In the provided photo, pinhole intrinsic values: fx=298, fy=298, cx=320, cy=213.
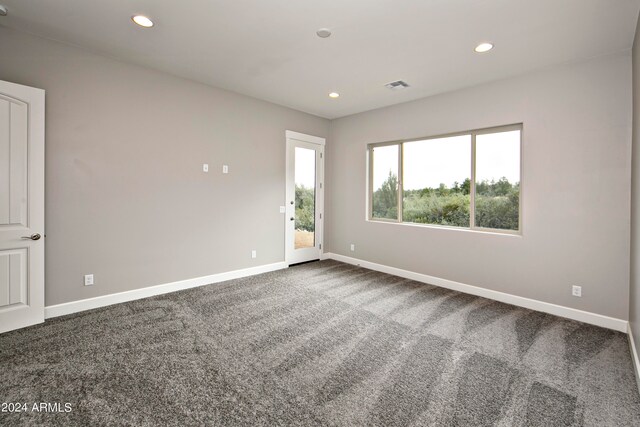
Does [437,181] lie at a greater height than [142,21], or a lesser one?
lesser

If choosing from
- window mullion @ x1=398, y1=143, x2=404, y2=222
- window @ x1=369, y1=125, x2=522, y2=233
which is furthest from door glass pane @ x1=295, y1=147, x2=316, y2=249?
window mullion @ x1=398, y1=143, x2=404, y2=222

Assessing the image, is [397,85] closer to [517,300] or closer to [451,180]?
[451,180]

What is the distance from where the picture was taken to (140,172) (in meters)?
3.67

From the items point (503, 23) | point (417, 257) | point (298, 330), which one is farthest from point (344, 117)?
point (298, 330)

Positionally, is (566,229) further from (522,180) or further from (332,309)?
(332,309)

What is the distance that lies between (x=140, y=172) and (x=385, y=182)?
12.3 feet

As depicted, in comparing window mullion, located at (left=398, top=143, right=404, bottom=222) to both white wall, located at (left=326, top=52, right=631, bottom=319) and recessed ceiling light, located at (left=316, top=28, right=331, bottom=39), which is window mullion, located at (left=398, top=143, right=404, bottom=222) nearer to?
white wall, located at (left=326, top=52, right=631, bottom=319)

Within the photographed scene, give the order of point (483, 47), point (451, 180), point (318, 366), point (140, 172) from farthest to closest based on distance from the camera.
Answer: point (451, 180)
point (140, 172)
point (483, 47)
point (318, 366)

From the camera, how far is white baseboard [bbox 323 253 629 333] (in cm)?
309

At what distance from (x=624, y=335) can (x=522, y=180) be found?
6.00 ft

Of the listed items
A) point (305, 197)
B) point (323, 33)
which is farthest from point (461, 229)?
point (323, 33)

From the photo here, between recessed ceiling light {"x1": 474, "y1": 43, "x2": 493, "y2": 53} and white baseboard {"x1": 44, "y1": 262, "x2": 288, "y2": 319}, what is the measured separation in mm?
4111

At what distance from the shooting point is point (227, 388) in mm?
2047

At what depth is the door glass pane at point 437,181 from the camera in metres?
4.33
